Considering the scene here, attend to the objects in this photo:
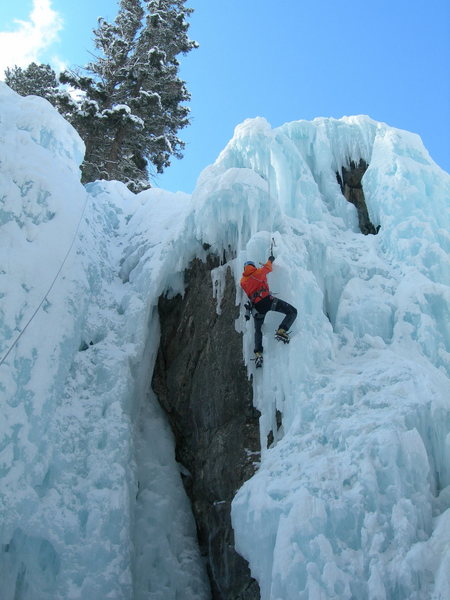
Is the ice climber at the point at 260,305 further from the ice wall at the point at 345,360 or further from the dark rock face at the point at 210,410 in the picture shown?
the dark rock face at the point at 210,410

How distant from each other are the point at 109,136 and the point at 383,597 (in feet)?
43.1

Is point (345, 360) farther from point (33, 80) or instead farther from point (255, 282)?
point (33, 80)

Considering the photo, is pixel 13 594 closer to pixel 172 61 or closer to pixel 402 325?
pixel 402 325

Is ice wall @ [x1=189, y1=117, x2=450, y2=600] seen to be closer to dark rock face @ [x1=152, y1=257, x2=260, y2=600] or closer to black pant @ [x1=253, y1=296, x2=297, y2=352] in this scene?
black pant @ [x1=253, y1=296, x2=297, y2=352]

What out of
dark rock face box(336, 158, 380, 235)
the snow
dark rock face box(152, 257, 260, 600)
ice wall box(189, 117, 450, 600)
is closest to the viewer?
ice wall box(189, 117, 450, 600)

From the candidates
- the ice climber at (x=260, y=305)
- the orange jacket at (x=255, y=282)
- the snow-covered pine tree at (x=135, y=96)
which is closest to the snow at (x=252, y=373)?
the ice climber at (x=260, y=305)

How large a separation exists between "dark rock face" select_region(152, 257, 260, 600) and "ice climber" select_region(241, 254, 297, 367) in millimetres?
413

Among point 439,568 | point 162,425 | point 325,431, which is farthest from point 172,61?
point 439,568

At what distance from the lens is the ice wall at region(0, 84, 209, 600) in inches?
213

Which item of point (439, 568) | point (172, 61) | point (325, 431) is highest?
point (172, 61)

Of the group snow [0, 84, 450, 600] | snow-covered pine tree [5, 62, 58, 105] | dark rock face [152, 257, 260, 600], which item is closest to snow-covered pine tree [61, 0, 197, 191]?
snow-covered pine tree [5, 62, 58, 105]

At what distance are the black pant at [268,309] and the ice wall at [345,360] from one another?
0.12m

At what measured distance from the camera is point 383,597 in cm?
393

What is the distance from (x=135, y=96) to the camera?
15180 millimetres
